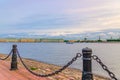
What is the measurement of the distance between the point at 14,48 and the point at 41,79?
138 inches

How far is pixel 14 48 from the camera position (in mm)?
12453

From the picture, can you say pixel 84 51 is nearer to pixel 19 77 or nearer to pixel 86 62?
pixel 86 62

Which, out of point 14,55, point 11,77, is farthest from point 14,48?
point 11,77

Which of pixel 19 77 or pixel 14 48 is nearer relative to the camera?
pixel 19 77

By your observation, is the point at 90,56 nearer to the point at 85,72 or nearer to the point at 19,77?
the point at 85,72

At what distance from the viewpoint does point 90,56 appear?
587 centimetres

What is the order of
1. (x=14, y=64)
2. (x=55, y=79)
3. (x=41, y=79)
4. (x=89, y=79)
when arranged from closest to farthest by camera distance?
(x=89, y=79), (x=41, y=79), (x=55, y=79), (x=14, y=64)

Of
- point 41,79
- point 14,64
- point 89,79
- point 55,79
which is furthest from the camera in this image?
point 14,64

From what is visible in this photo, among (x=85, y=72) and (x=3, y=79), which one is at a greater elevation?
(x=85, y=72)

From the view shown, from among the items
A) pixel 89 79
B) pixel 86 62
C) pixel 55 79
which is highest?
pixel 86 62

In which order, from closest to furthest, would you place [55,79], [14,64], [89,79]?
[89,79] < [55,79] < [14,64]

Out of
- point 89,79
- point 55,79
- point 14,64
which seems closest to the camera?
point 89,79

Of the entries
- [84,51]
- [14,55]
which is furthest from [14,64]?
[84,51]

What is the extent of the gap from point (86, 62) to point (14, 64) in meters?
7.13
